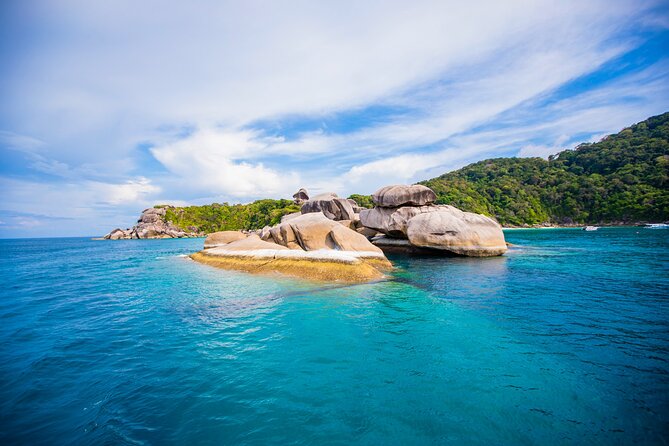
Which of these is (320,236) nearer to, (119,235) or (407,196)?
(407,196)

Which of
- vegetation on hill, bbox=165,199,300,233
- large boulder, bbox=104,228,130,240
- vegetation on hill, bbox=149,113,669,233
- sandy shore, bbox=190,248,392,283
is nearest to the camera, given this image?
sandy shore, bbox=190,248,392,283

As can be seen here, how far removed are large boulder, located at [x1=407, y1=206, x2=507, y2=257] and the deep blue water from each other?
11527 millimetres

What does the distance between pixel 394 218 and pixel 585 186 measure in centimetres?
9239

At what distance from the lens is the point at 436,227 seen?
24062 mm

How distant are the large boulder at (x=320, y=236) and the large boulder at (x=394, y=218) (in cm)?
728

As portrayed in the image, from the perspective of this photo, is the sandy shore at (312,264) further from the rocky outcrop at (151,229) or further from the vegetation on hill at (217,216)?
the rocky outcrop at (151,229)

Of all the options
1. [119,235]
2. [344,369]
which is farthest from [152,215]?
[344,369]

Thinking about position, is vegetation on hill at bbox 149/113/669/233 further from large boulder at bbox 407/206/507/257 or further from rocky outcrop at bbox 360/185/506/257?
large boulder at bbox 407/206/507/257

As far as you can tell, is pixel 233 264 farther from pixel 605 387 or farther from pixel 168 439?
pixel 605 387

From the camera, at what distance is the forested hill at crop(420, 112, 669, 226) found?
237 ft

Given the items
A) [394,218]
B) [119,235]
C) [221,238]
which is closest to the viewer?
[394,218]

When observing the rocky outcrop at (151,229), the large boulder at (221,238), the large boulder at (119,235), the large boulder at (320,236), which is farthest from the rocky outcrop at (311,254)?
the large boulder at (119,235)

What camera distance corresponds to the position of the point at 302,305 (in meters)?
10.8

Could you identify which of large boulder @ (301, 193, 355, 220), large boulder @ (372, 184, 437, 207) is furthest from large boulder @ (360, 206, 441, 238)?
large boulder @ (301, 193, 355, 220)
